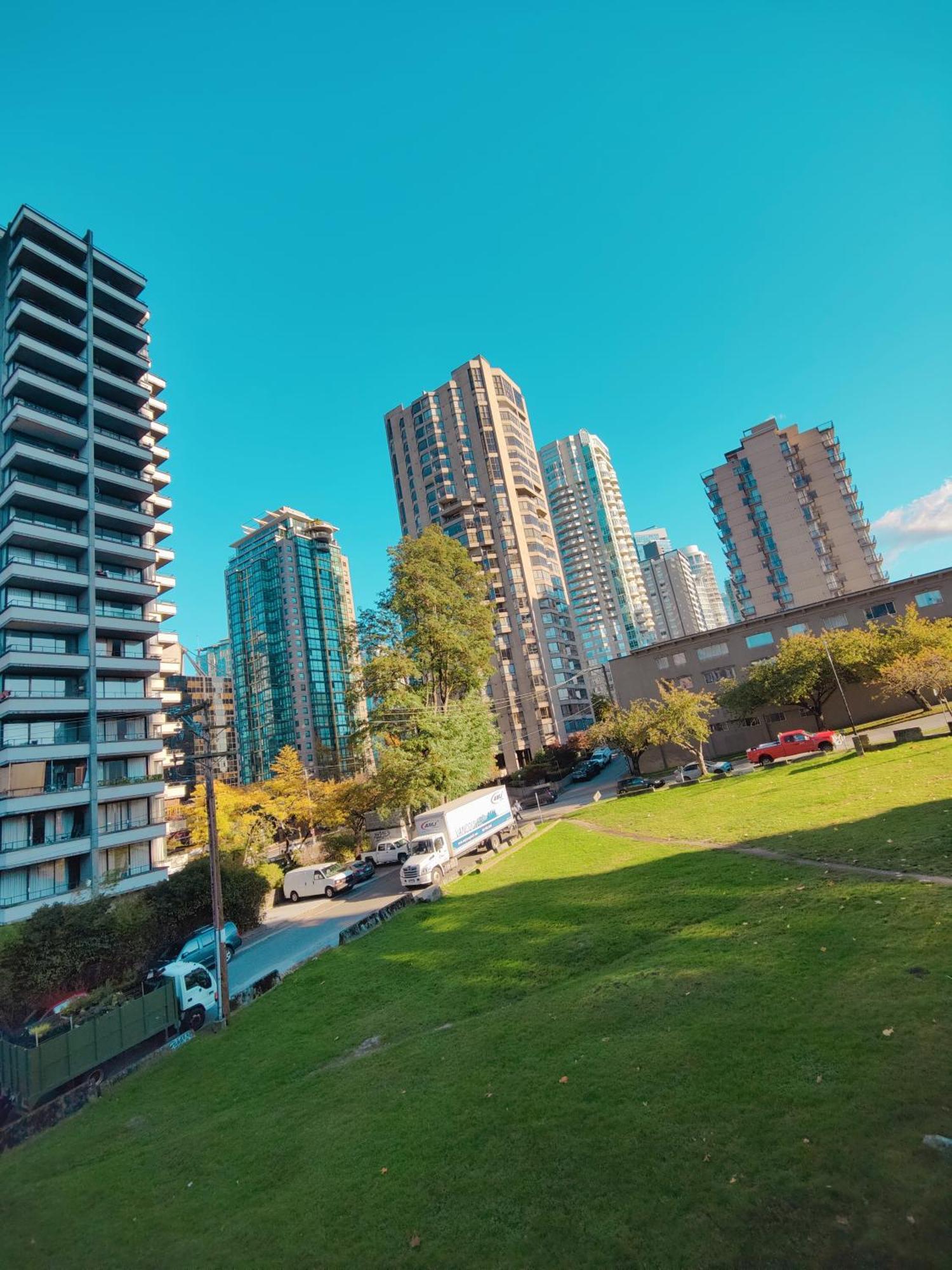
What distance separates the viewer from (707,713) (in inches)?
2218

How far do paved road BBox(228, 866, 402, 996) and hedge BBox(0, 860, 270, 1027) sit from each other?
2.67m

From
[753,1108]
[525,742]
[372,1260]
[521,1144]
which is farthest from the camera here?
[525,742]

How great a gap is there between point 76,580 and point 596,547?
14456 cm

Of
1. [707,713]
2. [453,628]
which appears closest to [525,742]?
[707,713]

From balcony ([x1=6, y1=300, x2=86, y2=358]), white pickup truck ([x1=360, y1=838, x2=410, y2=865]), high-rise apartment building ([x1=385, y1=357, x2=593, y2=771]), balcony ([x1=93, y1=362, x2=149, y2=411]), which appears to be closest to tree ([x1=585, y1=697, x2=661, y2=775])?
white pickup truck ([x1=360, y1=838, x2=410, y2=865])

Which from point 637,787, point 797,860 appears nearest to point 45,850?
point 637,787

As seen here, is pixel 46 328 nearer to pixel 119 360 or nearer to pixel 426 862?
pixel 119 360

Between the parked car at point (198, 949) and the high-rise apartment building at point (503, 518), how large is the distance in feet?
186

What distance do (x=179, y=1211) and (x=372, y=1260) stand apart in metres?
3.94

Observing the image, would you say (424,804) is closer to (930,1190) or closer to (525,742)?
(930,1190)

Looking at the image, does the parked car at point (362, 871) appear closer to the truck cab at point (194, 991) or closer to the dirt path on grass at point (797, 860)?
the truck cab at point (194, 991)

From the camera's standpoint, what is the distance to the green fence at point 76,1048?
48.3 ft

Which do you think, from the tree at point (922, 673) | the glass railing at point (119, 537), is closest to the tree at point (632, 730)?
the tree at point (922, 673)

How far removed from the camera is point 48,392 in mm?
40875
